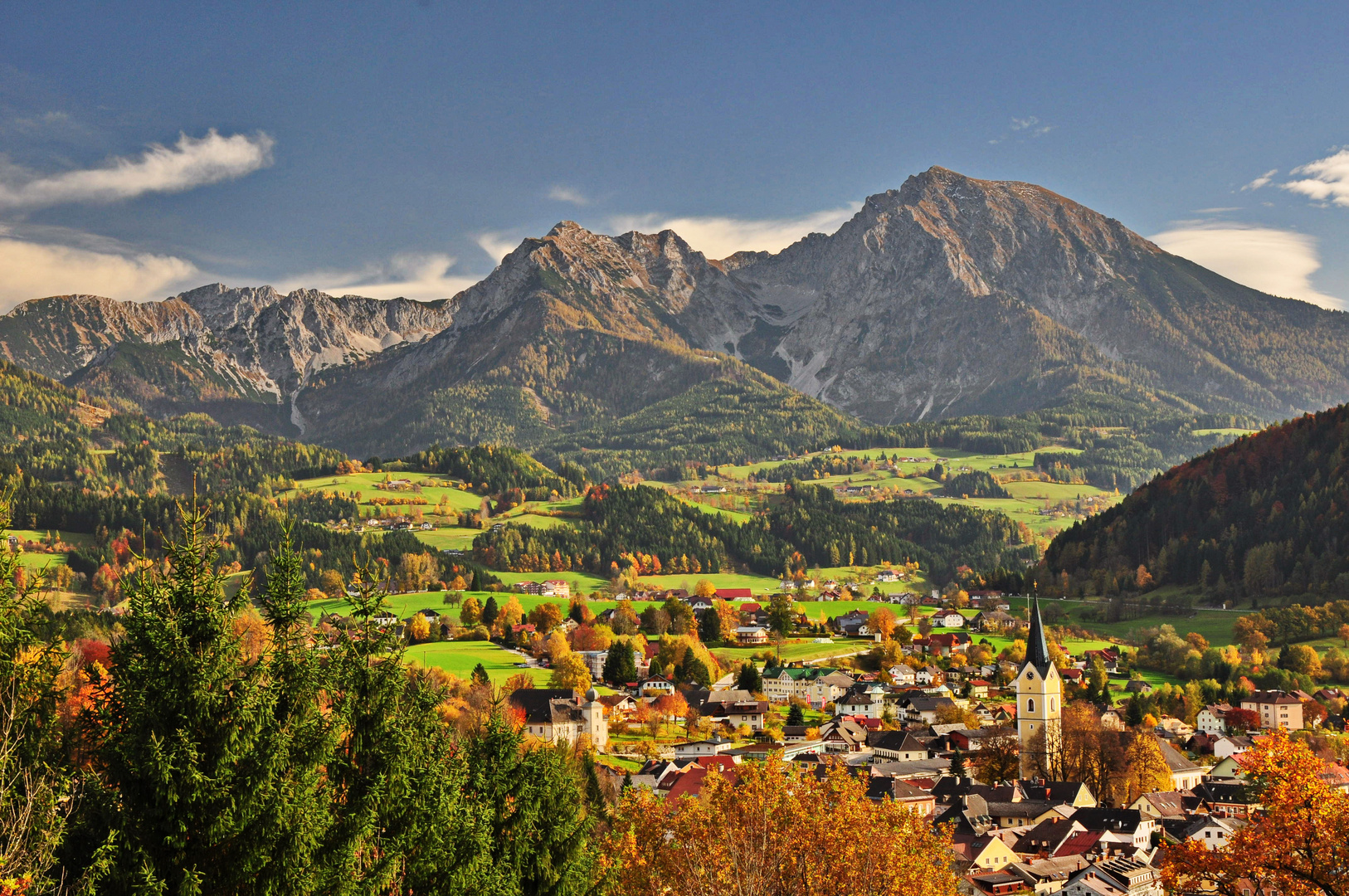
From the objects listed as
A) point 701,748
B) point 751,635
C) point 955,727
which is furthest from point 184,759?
point 751,635

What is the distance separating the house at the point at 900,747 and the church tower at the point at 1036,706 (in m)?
8.17

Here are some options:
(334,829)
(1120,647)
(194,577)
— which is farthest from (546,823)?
(1120,647)

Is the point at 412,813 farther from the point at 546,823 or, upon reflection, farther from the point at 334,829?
the point at 546,823

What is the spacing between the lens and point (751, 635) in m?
159

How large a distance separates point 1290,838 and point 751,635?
440ft

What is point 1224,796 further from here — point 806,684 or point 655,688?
point 655,688

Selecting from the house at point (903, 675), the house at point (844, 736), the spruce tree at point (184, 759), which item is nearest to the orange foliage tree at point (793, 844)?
the spruce tree at point (184, 759)

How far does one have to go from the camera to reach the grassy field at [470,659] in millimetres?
121062

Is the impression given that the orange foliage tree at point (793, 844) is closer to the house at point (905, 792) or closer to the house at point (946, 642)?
the house at point (905, 792)

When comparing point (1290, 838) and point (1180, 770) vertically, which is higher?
point (1290, 838)

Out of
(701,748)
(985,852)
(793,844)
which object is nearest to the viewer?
(793,844)

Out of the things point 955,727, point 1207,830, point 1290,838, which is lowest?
point 1207,830

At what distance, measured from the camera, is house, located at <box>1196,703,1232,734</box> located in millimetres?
111750

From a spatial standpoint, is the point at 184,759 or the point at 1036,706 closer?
the point at 184,759
